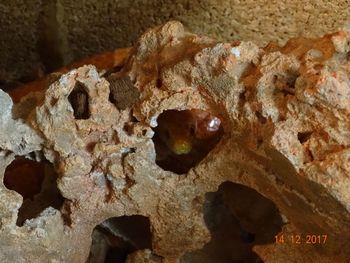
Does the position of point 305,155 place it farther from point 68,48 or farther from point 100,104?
point 68,48

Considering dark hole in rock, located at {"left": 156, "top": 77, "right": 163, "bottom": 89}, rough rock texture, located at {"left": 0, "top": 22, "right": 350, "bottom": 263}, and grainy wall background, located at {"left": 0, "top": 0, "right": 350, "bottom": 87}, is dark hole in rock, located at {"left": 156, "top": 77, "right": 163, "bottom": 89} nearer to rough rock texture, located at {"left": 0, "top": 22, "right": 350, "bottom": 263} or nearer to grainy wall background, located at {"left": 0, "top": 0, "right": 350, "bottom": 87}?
rough rock texture, located at {"left": 0, "top": 22, "right": 350, "bottom": 263}

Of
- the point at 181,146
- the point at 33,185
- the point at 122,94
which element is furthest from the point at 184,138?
the point at 33,185

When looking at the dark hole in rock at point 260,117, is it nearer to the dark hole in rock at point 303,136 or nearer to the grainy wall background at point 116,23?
the dark hole in rock at point 303,136

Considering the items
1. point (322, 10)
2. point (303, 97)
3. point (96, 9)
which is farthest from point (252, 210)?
point (96, 9)

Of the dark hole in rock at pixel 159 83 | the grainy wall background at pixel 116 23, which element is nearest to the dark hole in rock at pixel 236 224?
the dark hole in rock at pixel 159 83
